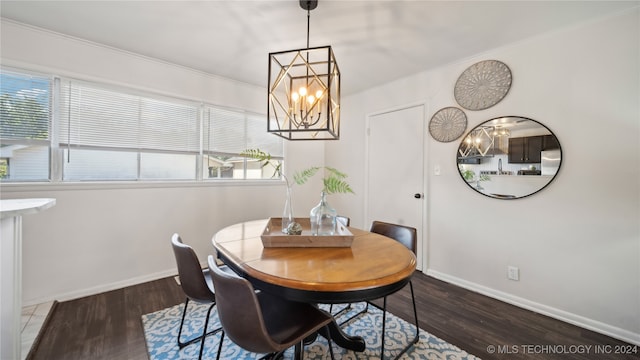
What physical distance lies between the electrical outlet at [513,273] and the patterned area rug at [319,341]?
1.10 metres

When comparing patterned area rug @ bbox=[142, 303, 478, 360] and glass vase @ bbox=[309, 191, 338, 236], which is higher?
glass vase @ bbox=[309, 191, 338, 236]

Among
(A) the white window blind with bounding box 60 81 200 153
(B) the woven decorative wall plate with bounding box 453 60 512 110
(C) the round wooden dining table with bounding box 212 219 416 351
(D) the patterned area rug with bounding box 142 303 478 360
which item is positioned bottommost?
(D) the patterned area rug with bounding box 142 303 478 360

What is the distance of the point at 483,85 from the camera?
2.55 meters

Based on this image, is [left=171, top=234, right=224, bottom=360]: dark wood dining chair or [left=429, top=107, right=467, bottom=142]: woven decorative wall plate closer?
[left=171, top=234, right=224, bottom=360]: dark wood dining chair

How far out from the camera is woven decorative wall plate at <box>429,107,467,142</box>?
2.71 meters

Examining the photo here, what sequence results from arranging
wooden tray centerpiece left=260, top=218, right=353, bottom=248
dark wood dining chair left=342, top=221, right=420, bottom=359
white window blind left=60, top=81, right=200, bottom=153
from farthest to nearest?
1. white window blind left=60, top=81, right=200, bottom=153
2. dark wood dining chair left=342, top=221, right=420, bottom=359
3. wooden tray centerpiece left=260, top=218, right=353, bottom=248

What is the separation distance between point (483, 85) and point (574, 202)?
132cm

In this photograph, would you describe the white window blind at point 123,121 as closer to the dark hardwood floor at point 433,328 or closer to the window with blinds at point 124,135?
the window with blinds at point 124,135

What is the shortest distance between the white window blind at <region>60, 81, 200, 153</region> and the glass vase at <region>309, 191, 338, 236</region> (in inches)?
80.2

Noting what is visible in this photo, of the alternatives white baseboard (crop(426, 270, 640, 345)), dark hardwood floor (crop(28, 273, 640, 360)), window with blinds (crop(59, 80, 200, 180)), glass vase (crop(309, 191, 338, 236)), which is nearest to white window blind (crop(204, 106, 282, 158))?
window with blinds (crop(59, 80, 200, 180))

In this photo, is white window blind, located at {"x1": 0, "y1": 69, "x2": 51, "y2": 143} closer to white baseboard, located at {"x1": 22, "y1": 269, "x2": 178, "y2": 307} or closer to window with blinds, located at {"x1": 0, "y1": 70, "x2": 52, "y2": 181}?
window with blinds, located at {"x1": 0, "y1": 70, "x2": 52, "y2": 181}

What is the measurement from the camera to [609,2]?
1789 mm

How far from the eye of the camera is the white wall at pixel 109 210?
2.17 metres

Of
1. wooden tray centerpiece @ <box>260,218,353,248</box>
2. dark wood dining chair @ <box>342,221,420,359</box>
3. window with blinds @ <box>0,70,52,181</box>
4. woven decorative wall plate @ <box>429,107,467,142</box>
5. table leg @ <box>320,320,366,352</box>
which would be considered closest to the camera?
wooden tray centerpiece @ <box>260,218,353,248</box>
